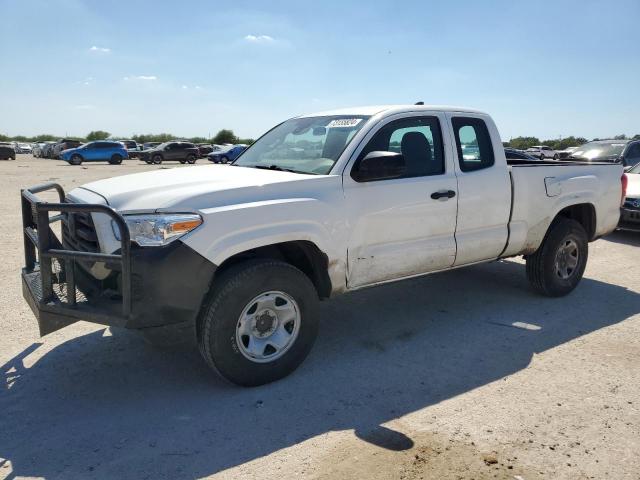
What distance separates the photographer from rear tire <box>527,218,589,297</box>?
5.73 metres

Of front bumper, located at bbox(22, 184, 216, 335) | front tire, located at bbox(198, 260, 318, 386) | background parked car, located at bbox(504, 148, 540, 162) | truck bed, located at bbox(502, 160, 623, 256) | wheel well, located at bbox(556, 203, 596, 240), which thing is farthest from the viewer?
background parked car, located at bbox(504, 148, 540, 162)

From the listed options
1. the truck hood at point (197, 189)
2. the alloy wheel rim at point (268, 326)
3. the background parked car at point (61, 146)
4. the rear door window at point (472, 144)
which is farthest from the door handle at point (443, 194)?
the background parked car at point (61, 146)

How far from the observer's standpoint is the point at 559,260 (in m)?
5.92

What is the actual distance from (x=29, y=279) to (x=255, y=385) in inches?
69.1

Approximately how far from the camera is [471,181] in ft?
15.9

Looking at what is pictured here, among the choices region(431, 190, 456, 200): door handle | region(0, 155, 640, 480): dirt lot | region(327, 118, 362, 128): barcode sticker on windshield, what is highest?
region(327, 118, 362, 128): barcode sticker on windshield

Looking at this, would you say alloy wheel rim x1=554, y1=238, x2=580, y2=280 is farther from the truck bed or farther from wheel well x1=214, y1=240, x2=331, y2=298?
wheel well x1=214, y1=240, x2=331, y2=298

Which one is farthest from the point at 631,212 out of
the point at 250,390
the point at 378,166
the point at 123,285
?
the point at 123,285

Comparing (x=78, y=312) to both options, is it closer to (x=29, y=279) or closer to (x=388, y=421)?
(x=29, y=279)

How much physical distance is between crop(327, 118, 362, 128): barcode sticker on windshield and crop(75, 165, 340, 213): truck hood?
67 cm

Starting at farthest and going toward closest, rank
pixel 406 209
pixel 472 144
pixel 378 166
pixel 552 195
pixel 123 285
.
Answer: pixel 552 195 < pixel 472 144 < pixel 406 209 < pixel 378 166 < pixel 123 285

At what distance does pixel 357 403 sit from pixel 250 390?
738mm

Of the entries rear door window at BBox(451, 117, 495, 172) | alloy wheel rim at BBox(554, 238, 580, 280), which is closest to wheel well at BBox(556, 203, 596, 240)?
alloy wheel rim at BBox(554, 238, 580, 280)

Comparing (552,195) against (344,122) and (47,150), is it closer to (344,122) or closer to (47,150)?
(344,122)
